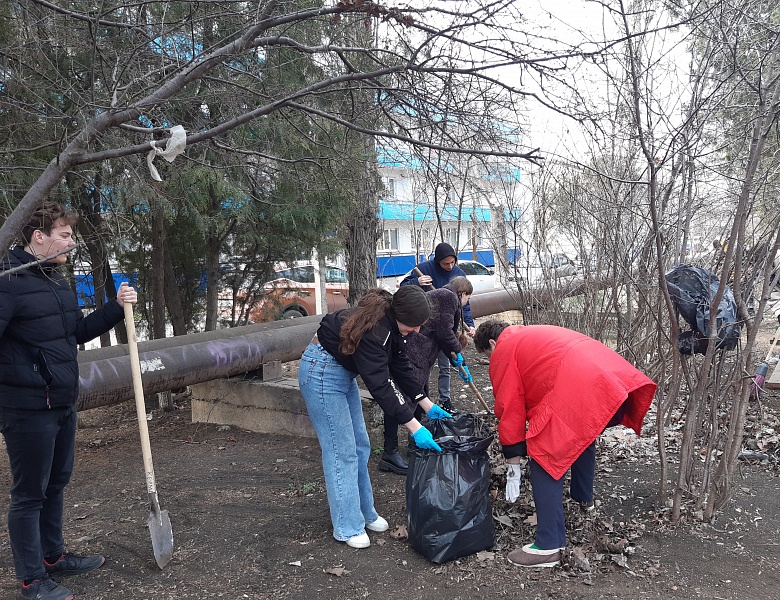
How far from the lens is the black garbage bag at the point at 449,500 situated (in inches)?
126

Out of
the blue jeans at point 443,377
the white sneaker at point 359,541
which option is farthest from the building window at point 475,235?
the white sneaker at point 359,541

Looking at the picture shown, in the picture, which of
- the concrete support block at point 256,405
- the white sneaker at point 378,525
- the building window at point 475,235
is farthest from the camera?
the building window at point 475,235

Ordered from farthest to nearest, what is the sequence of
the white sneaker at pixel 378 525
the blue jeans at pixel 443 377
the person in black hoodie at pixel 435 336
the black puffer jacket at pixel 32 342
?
the blue jeans at pixel 443 377
the person in black hoodie at pixel 435 336
the white sneaker at pixel 378 525
the black puffer jacket at pixel 32 342

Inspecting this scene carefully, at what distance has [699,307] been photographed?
3.31 meters

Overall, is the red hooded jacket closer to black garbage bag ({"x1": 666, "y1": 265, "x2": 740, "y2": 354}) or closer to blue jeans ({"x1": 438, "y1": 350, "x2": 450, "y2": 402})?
black garbage bag ({"x1": 666, "y1": 265, "x2": 740, "y2": 354})

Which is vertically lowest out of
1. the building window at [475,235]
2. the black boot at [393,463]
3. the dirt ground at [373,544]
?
the dirt ground at [373,544]

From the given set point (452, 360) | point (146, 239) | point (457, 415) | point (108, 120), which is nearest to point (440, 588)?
point (457, 415)

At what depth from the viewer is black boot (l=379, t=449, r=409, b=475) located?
4465 millimetres

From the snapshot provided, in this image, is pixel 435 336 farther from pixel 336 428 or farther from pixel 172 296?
pixel 172 296

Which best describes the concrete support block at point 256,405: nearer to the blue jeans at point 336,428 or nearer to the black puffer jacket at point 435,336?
the black puffer jacket at point 435,336

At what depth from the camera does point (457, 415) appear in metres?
3.87

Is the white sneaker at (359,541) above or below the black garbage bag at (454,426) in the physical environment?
below

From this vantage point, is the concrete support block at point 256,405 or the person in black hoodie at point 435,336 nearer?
the person in black hoodie at point 435,336

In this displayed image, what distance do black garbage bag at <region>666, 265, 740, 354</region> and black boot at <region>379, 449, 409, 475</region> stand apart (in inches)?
78.2
